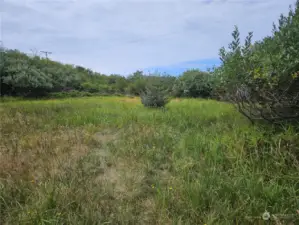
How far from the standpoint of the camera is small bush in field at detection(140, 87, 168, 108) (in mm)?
7086

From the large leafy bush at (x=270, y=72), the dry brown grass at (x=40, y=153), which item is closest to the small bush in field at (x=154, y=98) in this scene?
the large leafy bush at (x=270, y=72)

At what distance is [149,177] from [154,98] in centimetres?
495

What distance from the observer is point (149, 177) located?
235cm

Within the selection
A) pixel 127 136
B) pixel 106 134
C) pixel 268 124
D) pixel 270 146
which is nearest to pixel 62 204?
pixel 127 136

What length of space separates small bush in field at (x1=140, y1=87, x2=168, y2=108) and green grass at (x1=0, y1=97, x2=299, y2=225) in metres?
3.38

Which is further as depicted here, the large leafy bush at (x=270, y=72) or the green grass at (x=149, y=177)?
the large leafy bush at (x=270, y=72)

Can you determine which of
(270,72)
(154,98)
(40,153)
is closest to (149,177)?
(40,153)

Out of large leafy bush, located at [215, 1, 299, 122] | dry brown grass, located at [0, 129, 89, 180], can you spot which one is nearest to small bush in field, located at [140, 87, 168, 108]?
large leafy bush, located at [215, 1, 299, 122]

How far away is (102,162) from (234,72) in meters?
2.98

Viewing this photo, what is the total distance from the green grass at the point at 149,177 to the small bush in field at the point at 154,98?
133 inches

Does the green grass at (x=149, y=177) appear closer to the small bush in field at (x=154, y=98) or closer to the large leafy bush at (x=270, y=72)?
the large leafy bush at (x=270, y=72)

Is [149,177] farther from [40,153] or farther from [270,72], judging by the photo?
[270,72]

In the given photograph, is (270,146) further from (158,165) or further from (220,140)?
(158,165)

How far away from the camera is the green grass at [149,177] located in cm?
169
